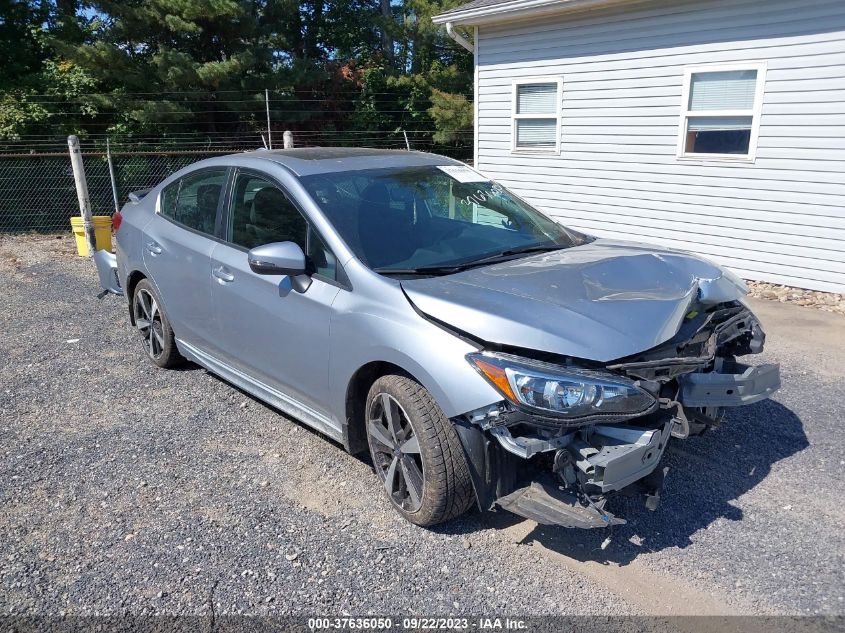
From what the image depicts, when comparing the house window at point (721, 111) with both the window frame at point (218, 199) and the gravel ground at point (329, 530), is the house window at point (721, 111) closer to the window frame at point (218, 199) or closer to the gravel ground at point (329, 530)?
the gravel ground at point (329, 530)

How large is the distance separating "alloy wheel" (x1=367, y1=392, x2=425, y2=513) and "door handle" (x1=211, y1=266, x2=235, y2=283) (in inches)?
54.5

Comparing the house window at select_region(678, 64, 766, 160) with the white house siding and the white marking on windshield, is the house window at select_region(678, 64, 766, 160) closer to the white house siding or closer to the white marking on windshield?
the white house siding

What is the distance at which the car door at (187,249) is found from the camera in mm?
4406

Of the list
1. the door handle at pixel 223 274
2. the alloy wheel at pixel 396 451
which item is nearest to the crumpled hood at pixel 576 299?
the alloy wheel at pixel 396 451

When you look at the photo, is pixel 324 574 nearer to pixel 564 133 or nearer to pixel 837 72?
pixel 837 72

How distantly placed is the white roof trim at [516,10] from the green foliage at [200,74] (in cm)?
585

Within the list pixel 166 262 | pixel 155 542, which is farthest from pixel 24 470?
pixel 166 262

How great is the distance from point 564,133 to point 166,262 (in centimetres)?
711

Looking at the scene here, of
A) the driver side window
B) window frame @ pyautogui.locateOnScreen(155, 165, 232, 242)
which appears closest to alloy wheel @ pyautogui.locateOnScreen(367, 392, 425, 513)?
the driver side window

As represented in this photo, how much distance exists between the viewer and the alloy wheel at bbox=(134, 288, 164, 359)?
518cm

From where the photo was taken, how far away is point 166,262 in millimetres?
4777

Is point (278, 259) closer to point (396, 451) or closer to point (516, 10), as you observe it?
point (396, 451)

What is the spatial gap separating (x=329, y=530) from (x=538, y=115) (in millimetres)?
8646

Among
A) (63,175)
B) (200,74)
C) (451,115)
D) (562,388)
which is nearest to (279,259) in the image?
(562,388)
